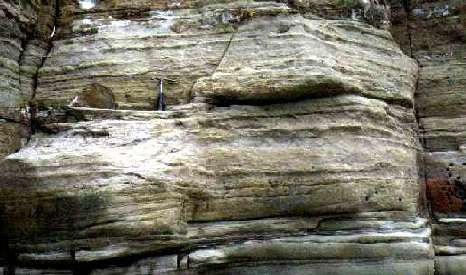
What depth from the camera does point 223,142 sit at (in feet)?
33.8

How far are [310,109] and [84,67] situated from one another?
4.41m

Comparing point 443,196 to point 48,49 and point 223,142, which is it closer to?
point 223,142

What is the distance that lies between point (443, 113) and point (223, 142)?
16.4 feet

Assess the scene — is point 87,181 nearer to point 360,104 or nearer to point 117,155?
point 117,155

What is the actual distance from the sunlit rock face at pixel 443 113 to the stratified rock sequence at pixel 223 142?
1.5 inches

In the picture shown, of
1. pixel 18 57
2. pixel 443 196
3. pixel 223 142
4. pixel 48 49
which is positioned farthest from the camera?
pixel 48 49

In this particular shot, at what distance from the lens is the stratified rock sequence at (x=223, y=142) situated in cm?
966

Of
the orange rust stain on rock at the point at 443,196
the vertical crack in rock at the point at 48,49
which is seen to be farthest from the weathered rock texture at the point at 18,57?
the orange rust stain on rock at the point at 443,196

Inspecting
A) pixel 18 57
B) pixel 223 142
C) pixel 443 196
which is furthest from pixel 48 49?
pixel 443 196

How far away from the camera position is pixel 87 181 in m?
9.55

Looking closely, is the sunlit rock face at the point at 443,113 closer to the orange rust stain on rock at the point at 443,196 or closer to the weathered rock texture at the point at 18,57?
the orange rust stain on rock at the point at 443,196

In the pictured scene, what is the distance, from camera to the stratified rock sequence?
9656 millimetres

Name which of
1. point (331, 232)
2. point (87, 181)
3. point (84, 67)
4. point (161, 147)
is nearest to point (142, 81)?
point (84, 67)

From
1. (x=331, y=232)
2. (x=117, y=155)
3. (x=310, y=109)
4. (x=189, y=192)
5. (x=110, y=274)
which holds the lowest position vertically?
(x=110, y=274)
